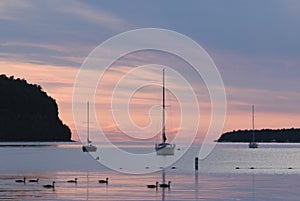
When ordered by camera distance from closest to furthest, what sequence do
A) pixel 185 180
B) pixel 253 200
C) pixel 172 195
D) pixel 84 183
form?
pixel 253 200 < pixel 172 195 < pixel 84 183 < pixel 185 180

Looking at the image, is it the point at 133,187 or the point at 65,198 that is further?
the point at 133,187

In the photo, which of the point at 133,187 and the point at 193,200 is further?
the point at 133,187

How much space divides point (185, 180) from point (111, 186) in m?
13.0

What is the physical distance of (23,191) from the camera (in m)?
59.4

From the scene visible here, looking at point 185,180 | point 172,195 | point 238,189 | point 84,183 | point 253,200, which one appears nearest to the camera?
point 253,200

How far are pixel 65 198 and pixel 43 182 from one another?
17.8m

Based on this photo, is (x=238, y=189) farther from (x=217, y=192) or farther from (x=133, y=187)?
(x=133, y=187)

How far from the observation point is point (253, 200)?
53.7m

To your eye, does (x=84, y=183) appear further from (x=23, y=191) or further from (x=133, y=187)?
(x=23, y=191)

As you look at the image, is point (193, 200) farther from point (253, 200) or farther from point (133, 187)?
point (133, 187)

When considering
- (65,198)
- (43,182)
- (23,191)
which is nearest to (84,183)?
(43,182)

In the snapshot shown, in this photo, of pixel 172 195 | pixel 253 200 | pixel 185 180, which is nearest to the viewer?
pixel 253 200

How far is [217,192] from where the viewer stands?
6028cm

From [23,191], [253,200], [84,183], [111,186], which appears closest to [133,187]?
[111,186]
